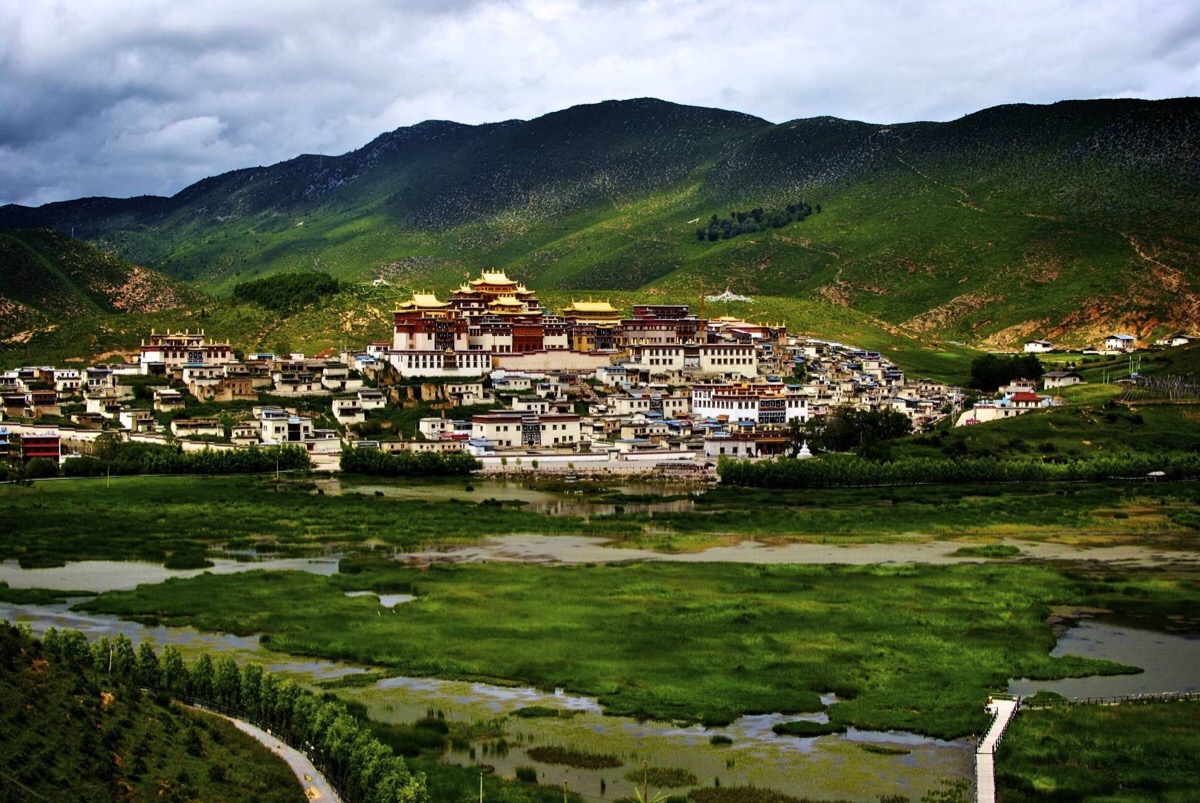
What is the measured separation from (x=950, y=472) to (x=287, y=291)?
7936 cm

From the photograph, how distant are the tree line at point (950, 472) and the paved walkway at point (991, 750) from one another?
167 ft

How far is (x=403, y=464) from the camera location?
9700cm

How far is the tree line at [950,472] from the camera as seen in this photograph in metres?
91.8

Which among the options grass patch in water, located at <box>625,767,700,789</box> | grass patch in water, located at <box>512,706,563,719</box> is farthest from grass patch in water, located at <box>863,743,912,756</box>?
grass patch in water, located at <box>512,706,563,719</box>

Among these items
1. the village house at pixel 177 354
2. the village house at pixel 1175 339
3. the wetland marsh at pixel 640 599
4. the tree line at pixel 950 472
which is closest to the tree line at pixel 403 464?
the wetland marsh at pixel 640 599

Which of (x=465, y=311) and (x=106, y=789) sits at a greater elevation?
(x=465, y=311)

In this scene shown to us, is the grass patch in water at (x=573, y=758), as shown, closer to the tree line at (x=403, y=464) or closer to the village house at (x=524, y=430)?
the tree line at (x=403, y=464)

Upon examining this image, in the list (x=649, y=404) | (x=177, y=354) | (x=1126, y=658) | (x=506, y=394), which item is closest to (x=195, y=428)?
(x=177, y=354)

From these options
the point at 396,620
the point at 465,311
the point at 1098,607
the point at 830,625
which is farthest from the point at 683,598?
the point at 465,311

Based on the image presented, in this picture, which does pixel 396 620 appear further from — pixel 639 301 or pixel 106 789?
pixel 639 301

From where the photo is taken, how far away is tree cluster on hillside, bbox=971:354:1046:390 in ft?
410

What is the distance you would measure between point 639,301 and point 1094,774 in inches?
5025

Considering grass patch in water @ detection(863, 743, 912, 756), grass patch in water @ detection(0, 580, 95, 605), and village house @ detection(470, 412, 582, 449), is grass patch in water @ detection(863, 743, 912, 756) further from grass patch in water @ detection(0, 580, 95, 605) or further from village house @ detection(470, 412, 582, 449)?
village house @ detection(470, 412, 582, 449)

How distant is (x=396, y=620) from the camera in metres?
52.2
